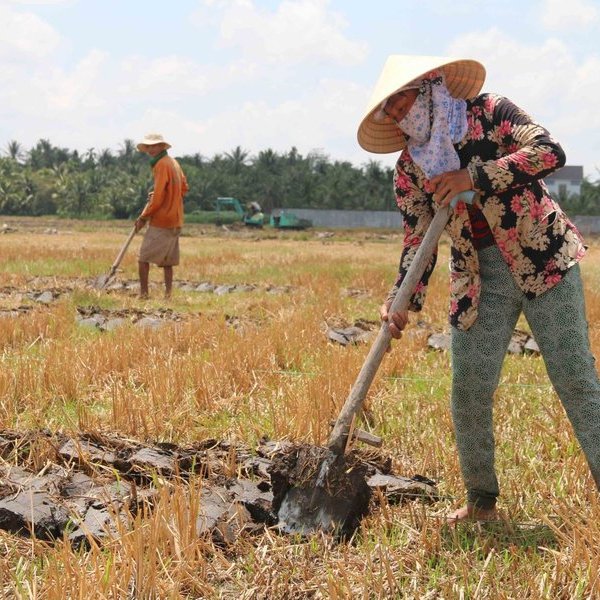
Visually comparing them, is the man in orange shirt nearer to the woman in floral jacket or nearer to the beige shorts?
the beige shorts

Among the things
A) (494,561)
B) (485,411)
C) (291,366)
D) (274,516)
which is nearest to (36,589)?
(274,516)

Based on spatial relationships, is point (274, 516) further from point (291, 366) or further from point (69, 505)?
point (291, 366)

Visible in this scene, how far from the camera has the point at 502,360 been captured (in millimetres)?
3053

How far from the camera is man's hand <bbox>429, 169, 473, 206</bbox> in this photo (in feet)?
9.18

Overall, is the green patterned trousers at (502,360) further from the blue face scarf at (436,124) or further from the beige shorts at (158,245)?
the beige shorts at (158,245)

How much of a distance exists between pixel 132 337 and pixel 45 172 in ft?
232

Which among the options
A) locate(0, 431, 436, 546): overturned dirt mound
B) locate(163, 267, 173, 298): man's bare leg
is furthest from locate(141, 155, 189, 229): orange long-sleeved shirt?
locate(0, 431, 436, 546): overturned dirt mound

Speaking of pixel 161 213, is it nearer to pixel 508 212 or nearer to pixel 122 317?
pixel 122 317

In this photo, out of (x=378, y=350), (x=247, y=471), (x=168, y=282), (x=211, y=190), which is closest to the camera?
(x=378, y=350)

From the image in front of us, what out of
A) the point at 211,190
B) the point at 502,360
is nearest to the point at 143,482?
the point at 502,360

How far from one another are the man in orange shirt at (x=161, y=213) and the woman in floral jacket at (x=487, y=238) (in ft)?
21.9

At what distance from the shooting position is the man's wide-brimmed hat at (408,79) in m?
2.80

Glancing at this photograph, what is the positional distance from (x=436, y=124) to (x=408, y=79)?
0.19 meters

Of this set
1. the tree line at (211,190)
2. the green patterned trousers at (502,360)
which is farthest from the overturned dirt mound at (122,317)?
the tree line at (211,190)
